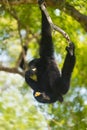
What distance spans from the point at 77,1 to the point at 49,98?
1614 mm

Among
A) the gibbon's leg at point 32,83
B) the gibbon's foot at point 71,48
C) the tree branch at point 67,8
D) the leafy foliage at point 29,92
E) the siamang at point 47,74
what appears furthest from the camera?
the leafy foliage at point 29,92

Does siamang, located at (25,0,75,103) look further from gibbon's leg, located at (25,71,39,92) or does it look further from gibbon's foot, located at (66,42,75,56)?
gibbon's foot, located at (66,42,75,56)

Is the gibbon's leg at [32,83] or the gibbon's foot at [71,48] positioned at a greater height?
the gibbon's foot at [71,48]

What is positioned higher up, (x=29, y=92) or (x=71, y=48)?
(x=71, y=48)

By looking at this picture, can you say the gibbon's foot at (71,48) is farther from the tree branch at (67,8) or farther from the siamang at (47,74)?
the tree branch at (67,8)

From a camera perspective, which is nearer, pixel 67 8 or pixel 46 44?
pixel 67 8

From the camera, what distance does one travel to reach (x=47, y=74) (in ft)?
25.7

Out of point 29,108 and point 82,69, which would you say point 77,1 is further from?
point 29,108

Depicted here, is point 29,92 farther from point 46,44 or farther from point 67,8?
point 67,8

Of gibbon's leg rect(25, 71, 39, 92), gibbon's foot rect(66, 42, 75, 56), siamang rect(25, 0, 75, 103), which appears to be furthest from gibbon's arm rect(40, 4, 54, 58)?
gibbon's foot rect(66, 42, 75, 56)

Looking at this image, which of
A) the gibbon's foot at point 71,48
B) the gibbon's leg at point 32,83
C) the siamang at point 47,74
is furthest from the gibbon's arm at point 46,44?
the gibbon's foot at point 71,48

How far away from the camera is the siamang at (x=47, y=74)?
295 inches

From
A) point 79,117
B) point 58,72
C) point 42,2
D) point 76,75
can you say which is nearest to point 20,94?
point 76,75

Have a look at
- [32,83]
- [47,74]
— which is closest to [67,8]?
[47,74]
